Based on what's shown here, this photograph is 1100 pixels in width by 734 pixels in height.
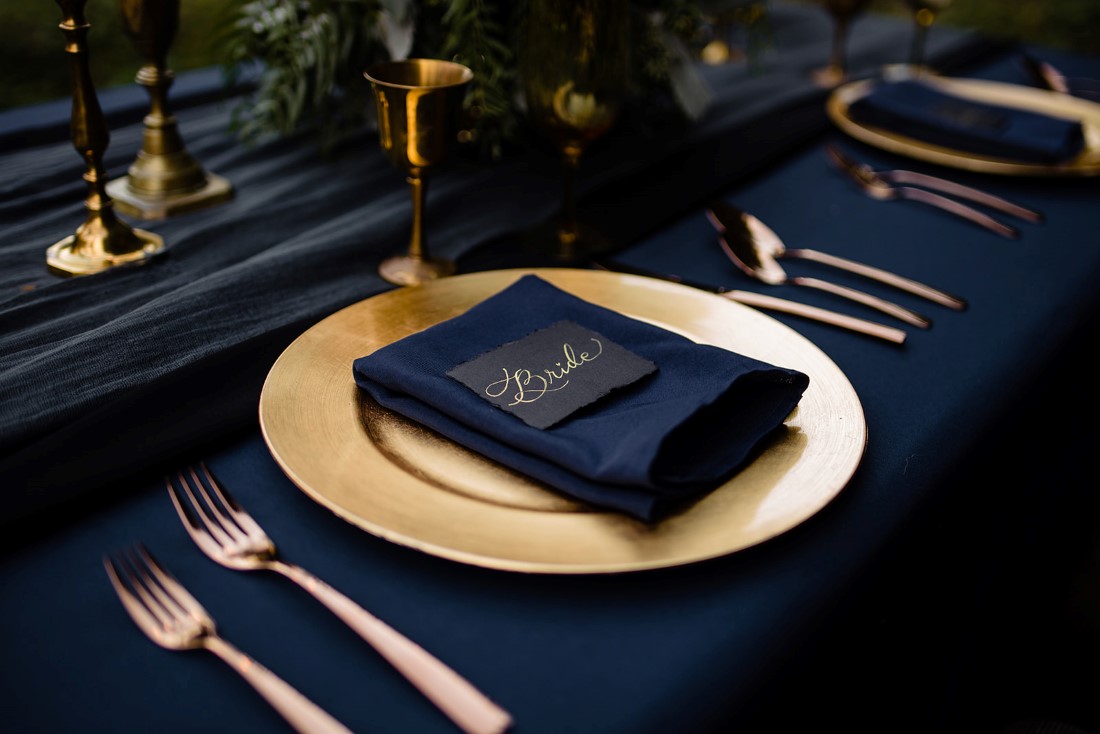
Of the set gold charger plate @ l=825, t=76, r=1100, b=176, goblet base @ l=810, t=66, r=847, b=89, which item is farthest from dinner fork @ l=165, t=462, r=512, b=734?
goblet base @ l=810, t=66, r=847, b=89

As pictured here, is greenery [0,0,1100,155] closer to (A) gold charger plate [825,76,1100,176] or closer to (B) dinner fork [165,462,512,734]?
(A) gold charger plate [825,76,1100,176]

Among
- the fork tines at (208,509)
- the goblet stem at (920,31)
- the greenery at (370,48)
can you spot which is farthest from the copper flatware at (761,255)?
the goblet stem at (920,31)

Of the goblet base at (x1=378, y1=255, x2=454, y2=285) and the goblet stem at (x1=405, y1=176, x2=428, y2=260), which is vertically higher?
the goblet stem at (x1=405, y1=176, x2=428, y2=260)

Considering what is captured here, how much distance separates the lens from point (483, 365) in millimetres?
543

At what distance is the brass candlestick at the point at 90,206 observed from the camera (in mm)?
685

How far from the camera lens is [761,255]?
31.9 inches

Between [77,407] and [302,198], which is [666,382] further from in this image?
[302,198]

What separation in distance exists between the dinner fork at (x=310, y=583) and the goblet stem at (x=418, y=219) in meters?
0.31

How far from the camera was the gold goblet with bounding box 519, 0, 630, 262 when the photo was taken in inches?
28.9

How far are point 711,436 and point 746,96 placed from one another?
89cm

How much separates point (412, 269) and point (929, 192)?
58cm

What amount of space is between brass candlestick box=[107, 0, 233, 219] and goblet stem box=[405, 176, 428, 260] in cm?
24

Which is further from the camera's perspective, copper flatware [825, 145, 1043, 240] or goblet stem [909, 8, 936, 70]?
goblet stem [909, 8, 936, 70]

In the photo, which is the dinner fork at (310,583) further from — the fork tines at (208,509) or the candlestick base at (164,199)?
the candlestick base at (164,199)
